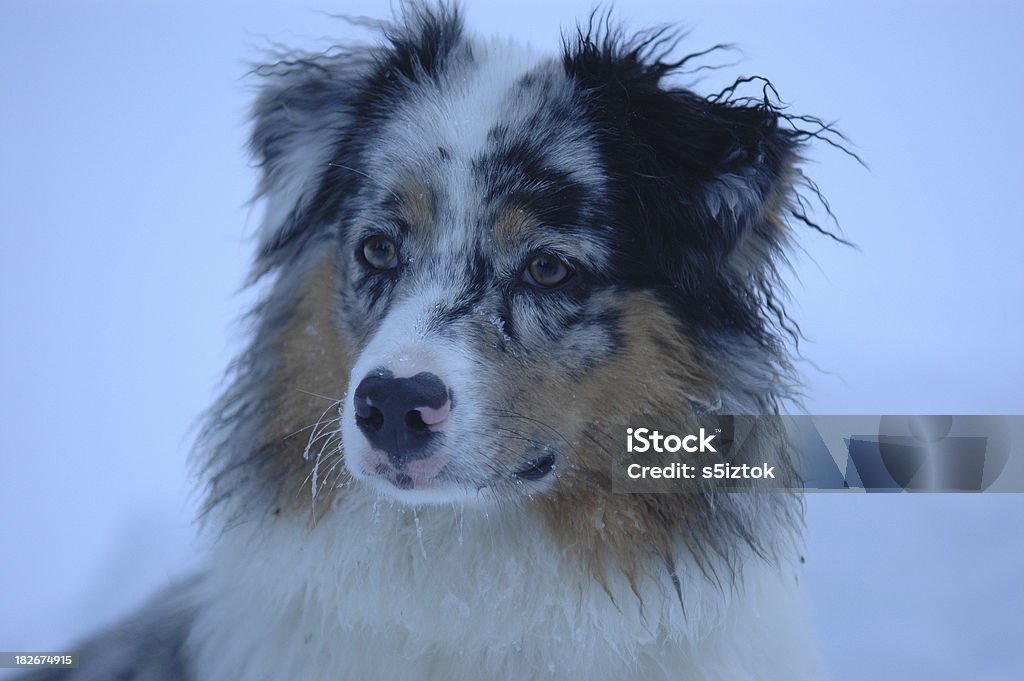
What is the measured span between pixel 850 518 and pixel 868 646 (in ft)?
1.21

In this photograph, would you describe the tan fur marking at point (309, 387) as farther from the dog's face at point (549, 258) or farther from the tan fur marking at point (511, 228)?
the tan fur marking at point (511, 228)

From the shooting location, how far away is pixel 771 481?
7.57 ft

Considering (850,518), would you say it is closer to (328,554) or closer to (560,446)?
(560,446)

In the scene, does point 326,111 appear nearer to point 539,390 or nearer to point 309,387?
point 309,387

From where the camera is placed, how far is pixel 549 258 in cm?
213

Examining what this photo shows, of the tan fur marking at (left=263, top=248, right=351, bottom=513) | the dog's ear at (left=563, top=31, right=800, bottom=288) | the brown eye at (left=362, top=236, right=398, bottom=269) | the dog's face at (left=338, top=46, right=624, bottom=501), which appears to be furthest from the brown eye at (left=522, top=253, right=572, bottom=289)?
the tan fur marking at (left=263, top=248, right=351, bottom=513)

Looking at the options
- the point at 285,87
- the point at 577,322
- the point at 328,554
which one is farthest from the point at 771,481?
the point at 285,87

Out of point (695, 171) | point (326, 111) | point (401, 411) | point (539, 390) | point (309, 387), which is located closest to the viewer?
point (401, 411)

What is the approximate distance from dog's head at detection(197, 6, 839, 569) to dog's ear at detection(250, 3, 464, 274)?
13 millimetres

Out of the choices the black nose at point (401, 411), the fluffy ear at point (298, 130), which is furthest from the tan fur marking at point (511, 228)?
the fluffy ear at point (298, 130)

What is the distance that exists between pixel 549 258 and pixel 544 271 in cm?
3

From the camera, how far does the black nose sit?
1.81 meters

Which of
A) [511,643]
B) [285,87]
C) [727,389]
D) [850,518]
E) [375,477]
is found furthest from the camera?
[850,518]

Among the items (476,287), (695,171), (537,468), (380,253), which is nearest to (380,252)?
(380,253)
